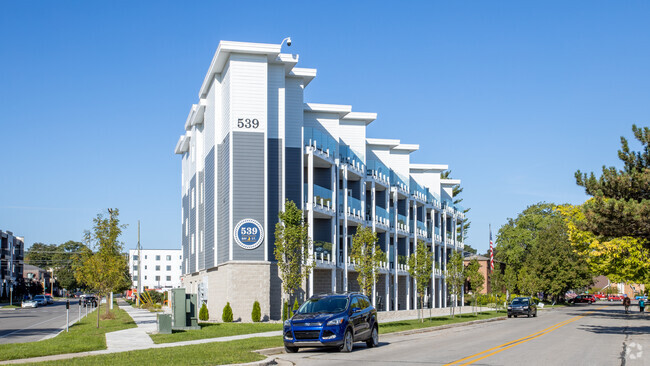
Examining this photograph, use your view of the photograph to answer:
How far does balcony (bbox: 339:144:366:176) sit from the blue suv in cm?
2804

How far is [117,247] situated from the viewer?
37156 mm

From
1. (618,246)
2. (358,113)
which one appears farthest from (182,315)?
(618,246)

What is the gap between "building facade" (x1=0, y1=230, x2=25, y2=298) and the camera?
113875 mm

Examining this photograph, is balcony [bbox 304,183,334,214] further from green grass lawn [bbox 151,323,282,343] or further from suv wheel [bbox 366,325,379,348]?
suv wheel [bbox 366,325,379,348]

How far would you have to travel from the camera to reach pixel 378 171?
187 ft

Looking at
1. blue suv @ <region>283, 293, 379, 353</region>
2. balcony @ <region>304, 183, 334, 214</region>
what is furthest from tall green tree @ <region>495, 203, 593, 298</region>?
blue suv @ <region>283, 293, 379, 353</region>

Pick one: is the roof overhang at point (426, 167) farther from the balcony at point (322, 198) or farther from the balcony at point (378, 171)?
the balcony at point (322, 198)

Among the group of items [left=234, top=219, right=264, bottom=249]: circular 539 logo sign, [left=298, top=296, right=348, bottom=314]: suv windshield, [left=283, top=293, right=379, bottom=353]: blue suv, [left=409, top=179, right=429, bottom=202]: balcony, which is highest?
[left=409, top=179, right=429, bottom=202]: balcony

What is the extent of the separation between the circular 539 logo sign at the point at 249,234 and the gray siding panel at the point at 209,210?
21.6 feet

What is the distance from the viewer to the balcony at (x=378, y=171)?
55594 millimetres

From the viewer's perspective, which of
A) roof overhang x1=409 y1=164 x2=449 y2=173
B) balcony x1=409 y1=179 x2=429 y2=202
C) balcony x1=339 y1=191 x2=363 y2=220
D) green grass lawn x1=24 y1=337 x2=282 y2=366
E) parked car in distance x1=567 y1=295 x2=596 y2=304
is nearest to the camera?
green grass lawn x1=24 y1=337 x2=282 y2=366

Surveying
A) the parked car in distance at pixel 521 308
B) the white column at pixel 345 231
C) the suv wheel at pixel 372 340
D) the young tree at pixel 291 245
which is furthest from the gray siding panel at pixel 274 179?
the parked car in distance at pixel 521 308

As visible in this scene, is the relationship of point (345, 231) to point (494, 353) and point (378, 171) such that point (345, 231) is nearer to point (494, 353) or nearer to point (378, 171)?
point (378, 171)

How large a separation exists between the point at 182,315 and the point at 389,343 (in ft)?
33.1
